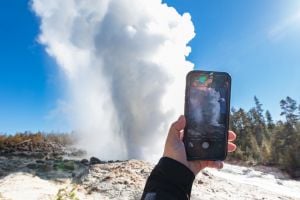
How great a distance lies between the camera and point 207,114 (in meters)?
1.84

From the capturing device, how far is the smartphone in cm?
174

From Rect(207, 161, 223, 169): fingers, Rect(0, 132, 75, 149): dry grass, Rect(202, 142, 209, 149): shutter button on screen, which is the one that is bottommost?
Rect(207, 161, 223, 169): fingers

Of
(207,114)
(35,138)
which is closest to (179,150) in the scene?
(207,114)

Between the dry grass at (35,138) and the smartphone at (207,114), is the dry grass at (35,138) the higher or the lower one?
the higher one

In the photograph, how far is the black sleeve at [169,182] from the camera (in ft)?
4.60

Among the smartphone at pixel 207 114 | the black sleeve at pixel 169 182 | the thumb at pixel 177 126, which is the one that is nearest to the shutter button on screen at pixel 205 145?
the smartphone at pixel 207 114

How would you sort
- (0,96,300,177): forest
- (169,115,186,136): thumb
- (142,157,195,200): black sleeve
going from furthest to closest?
(0,96,300,177): forest
(169,115,186,136): thumb
(142,157,195,200): black sleeve

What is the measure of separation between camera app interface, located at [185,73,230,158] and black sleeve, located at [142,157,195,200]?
0.55 feet

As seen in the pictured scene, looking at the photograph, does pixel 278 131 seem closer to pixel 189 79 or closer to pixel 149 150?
pixel 149 150

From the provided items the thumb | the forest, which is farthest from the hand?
the forest

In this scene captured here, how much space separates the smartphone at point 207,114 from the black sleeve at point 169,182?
5.7 inches

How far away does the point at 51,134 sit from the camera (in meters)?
29.2

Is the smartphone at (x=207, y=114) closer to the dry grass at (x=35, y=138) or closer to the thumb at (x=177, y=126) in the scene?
the thumb at (x=177, y=126)

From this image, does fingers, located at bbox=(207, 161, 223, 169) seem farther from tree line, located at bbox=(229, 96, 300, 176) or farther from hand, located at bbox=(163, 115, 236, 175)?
tree line, located at bbox=(229, 96, 300, 176)
